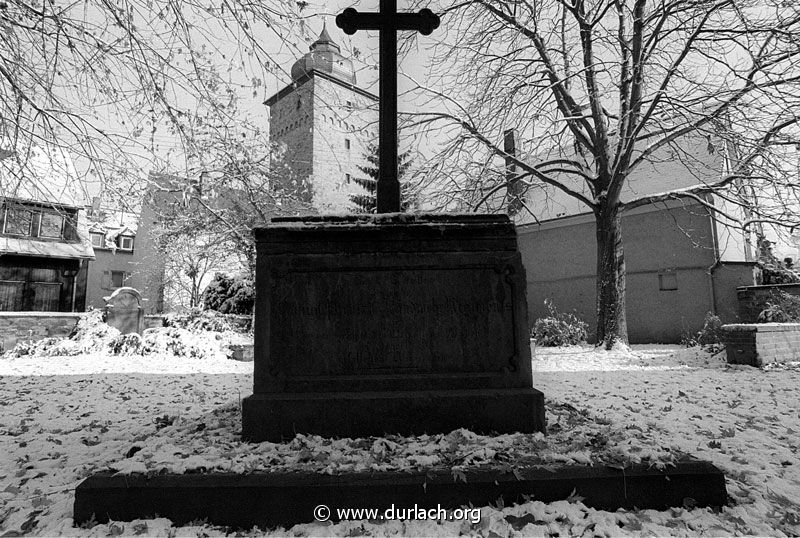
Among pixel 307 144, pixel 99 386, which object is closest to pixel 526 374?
pixel 99 386

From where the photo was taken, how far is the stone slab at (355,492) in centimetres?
237

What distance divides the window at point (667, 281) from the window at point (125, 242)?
3402 centimetres

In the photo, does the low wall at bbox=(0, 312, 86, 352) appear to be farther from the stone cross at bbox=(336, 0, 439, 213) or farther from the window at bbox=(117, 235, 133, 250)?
the window at bbox=(117, 235, 133, 250)

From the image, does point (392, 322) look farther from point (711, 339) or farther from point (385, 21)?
point (711, 339)

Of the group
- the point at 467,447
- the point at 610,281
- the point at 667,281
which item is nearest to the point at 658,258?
the point at 667,281

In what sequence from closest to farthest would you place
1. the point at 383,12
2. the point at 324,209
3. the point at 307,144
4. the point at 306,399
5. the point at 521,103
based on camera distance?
the point at 306,399, the point at 383,12, the point at 521,103, the point at 324,209, the point at 307,144

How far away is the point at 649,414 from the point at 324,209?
2363cm

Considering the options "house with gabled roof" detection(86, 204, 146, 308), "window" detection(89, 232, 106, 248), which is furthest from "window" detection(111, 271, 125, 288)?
"window" detection(89, 232, 106, 248)

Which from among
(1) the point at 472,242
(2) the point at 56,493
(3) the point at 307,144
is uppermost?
Answer: (3) the point at 307,144

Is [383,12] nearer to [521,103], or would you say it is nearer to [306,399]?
[306,399]

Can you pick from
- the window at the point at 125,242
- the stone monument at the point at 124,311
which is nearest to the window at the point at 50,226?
the stone monument at the point at 124,311

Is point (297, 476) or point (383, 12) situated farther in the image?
point (383, 12)

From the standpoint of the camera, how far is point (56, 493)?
2.76 metres

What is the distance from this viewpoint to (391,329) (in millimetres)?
3324
